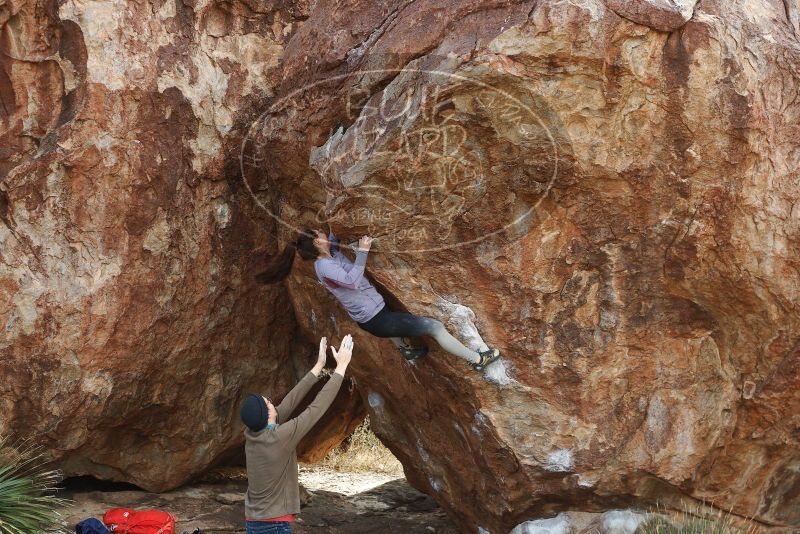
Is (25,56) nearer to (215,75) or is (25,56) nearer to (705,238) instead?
(215,75)

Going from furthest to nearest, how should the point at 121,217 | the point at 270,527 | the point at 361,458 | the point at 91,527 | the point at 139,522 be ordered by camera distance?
the point at 361,458
the point at 121,217
the point at 139,522
the point at 91,527
the point at 270,527

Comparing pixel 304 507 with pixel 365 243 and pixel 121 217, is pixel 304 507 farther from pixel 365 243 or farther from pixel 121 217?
pixel 365 243

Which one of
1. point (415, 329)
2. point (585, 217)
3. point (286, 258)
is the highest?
point (585, 217)

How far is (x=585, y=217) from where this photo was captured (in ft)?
21.2

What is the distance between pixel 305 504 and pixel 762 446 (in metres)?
4.60

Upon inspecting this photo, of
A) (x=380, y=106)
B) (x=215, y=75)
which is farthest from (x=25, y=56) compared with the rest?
(x=380, y=106)

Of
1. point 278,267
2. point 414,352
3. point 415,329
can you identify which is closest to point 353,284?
point 415,329

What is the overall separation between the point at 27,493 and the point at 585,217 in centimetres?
526

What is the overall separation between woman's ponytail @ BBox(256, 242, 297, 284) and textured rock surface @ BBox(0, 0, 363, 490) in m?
0.14

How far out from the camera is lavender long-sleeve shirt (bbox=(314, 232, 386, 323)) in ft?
21.6

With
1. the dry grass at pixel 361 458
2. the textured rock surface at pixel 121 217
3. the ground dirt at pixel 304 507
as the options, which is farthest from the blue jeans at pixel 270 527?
the dry grass at pixel 361 458

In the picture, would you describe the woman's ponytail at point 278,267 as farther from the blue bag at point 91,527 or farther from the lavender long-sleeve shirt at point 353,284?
the blue bag at point 91,527

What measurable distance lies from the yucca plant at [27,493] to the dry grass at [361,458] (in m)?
3.99

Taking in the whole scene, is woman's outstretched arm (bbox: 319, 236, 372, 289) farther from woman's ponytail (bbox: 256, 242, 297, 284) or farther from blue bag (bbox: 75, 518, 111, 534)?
blue bag (bbox: 75, 518, 111, 534)
